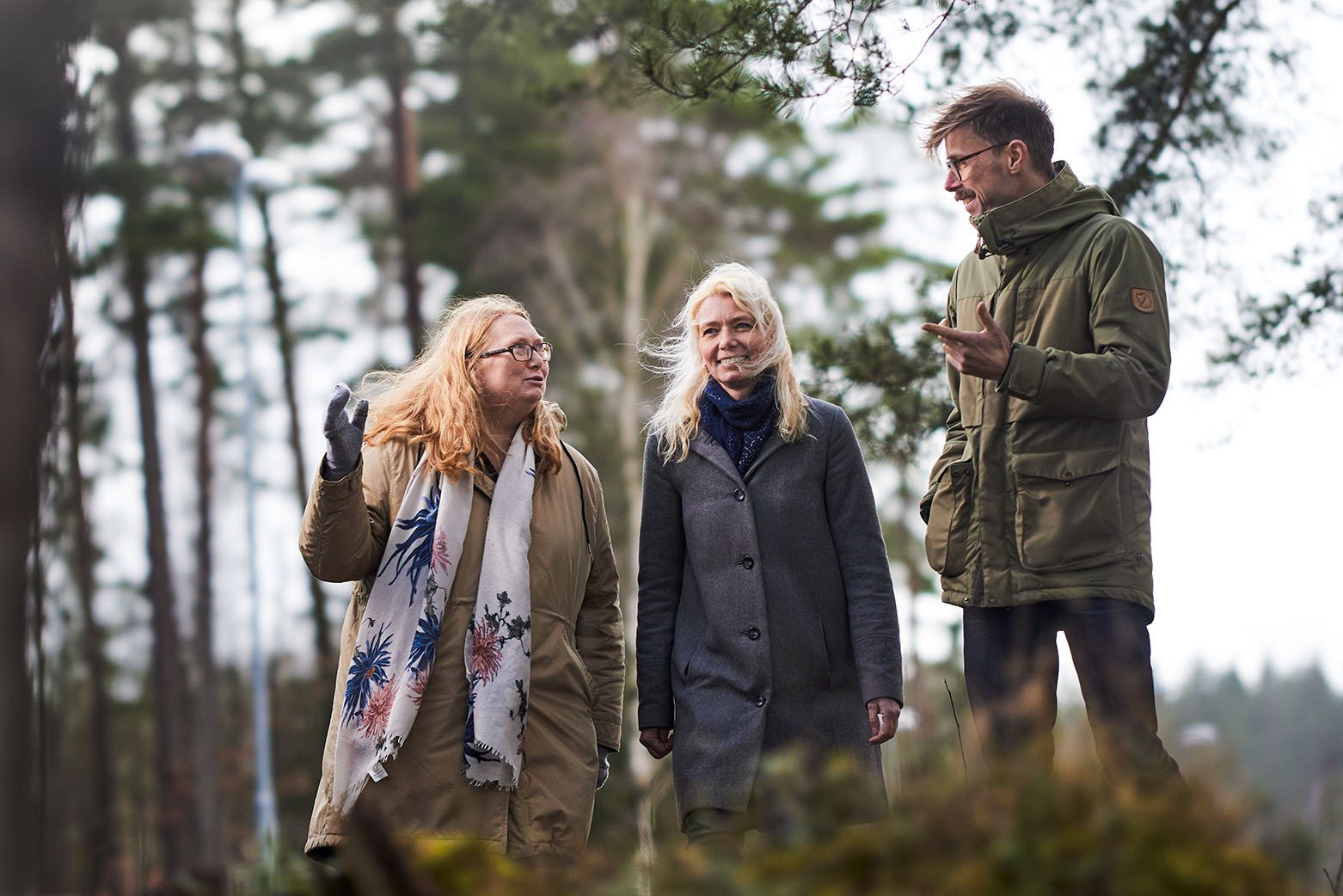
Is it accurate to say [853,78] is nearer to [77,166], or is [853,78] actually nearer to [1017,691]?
[77,166]

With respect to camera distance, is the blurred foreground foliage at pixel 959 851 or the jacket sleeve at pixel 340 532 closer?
the blurred foreground foliage at pixel 959 851

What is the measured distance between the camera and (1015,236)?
3.92 m

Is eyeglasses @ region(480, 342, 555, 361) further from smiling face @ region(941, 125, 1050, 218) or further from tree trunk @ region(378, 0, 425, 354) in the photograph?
tree trunk @ region(378, 0, 425, 354)

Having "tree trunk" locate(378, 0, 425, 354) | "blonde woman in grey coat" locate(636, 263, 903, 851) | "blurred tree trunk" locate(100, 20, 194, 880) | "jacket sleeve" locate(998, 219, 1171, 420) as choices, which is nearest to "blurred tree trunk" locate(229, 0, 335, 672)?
"blurred tree trunk" locate(100, 20, 194, 880)

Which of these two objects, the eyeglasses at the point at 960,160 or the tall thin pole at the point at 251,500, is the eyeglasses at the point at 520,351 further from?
the tall thin pole at the point at 251,500

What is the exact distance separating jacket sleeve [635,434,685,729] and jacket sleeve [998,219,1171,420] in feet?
4.10

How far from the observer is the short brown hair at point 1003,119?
3.93 metres

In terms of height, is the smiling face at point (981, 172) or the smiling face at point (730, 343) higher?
the smiling face at point (981, 172)

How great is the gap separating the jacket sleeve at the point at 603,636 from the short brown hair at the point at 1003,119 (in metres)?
1.51

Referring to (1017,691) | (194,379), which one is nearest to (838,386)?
(1017,691)

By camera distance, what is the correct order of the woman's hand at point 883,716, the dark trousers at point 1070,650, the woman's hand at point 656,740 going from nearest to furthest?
the dark trousers at point 1070,650 < the woman's hand at point 883,716 < the woman's hand at point 656,740

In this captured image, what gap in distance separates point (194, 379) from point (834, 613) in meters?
20.8

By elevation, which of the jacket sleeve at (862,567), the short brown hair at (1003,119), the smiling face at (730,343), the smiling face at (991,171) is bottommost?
the jacket sleeve at (862,567)

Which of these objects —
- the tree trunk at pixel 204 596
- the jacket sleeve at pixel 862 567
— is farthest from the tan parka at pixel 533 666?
the tree trunk at pixel 204 596
